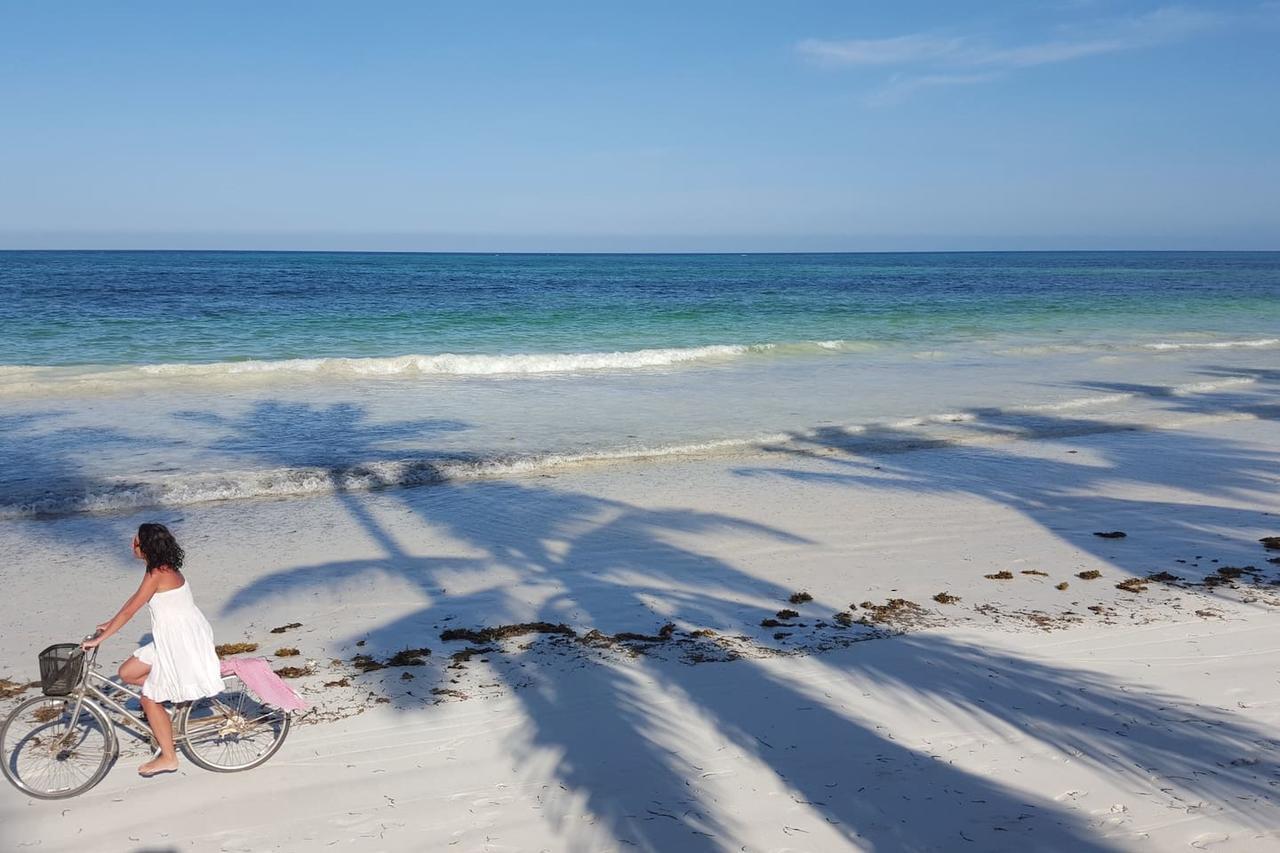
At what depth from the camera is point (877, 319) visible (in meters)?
37.5

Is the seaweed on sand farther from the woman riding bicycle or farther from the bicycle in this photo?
the woman riding bicycle

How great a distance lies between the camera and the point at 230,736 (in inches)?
202

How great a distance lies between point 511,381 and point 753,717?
1599 cm

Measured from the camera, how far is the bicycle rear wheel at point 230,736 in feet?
16.1

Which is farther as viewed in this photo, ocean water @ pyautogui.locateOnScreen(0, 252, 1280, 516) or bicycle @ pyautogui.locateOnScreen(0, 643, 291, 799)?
ocean water @ pyautogui.locateOnScreen(0, 252, 1280, 516)

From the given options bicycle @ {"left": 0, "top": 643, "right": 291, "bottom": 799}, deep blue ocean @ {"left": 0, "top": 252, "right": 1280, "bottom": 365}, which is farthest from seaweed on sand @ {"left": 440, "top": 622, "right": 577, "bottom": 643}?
deep blue ocean @ {"left": 0, "top": 252, "right": 1280, "bottom": 365}

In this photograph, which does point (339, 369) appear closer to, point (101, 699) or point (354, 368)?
point (354, 368)

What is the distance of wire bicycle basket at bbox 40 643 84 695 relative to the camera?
14.9ft

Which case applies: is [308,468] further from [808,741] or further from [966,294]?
[966,294]

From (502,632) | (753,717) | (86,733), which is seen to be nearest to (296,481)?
(502,632)

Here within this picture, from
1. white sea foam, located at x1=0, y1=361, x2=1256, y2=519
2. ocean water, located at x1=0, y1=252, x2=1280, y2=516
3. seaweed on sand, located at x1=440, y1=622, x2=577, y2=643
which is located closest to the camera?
seaweed on sand, located at x1=440, y1=622, x2=577, y2=643

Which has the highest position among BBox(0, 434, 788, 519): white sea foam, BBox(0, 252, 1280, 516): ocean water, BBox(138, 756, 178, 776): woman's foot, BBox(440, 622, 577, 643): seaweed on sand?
BBox(0, 252, 1280, 516): ocean water

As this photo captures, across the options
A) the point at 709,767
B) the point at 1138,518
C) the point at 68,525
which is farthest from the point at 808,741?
the point at 68,525

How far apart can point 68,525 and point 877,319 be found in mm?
32386
